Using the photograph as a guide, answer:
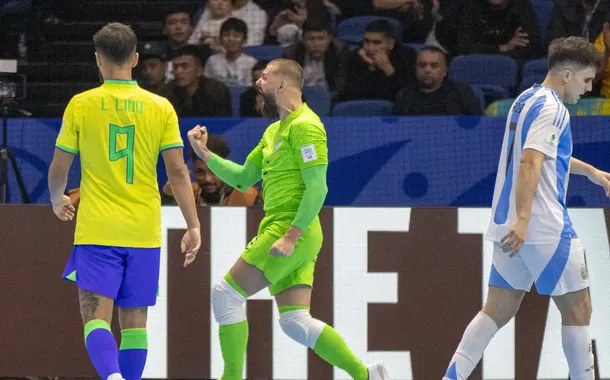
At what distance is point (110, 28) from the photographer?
4863 mm

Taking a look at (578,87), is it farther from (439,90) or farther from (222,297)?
(439,90)

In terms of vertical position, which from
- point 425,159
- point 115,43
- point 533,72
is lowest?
point 425,159

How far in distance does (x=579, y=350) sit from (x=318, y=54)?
4.43 meters

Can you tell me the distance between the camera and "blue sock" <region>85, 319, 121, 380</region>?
469 cm

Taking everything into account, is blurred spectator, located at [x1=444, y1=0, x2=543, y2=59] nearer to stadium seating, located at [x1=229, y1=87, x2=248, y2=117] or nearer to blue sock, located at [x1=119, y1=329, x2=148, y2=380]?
stadium seating, located at [x1=229, y1=87, x2=248, y2=117]

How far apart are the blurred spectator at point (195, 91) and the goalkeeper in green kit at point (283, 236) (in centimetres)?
267

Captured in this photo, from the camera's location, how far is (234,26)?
9.23m

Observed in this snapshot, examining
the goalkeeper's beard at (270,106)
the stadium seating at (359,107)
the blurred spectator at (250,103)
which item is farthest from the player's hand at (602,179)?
the blurred spectator at (250,103)

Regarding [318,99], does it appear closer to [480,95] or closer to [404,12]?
[480,95]

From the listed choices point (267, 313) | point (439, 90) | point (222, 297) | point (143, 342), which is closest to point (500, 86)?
point (439, 90)

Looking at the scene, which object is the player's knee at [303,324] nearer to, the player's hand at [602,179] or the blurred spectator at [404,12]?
the player's hand at [602,179]

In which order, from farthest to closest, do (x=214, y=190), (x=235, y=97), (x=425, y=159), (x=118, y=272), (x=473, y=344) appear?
(x=235, y=97)
(x=214, y=190)
(x=425, y=159)
(x=473, y=344)
(x=118, y=272)

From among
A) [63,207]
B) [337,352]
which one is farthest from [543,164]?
[63,207]

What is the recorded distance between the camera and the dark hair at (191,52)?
8.91 meters
